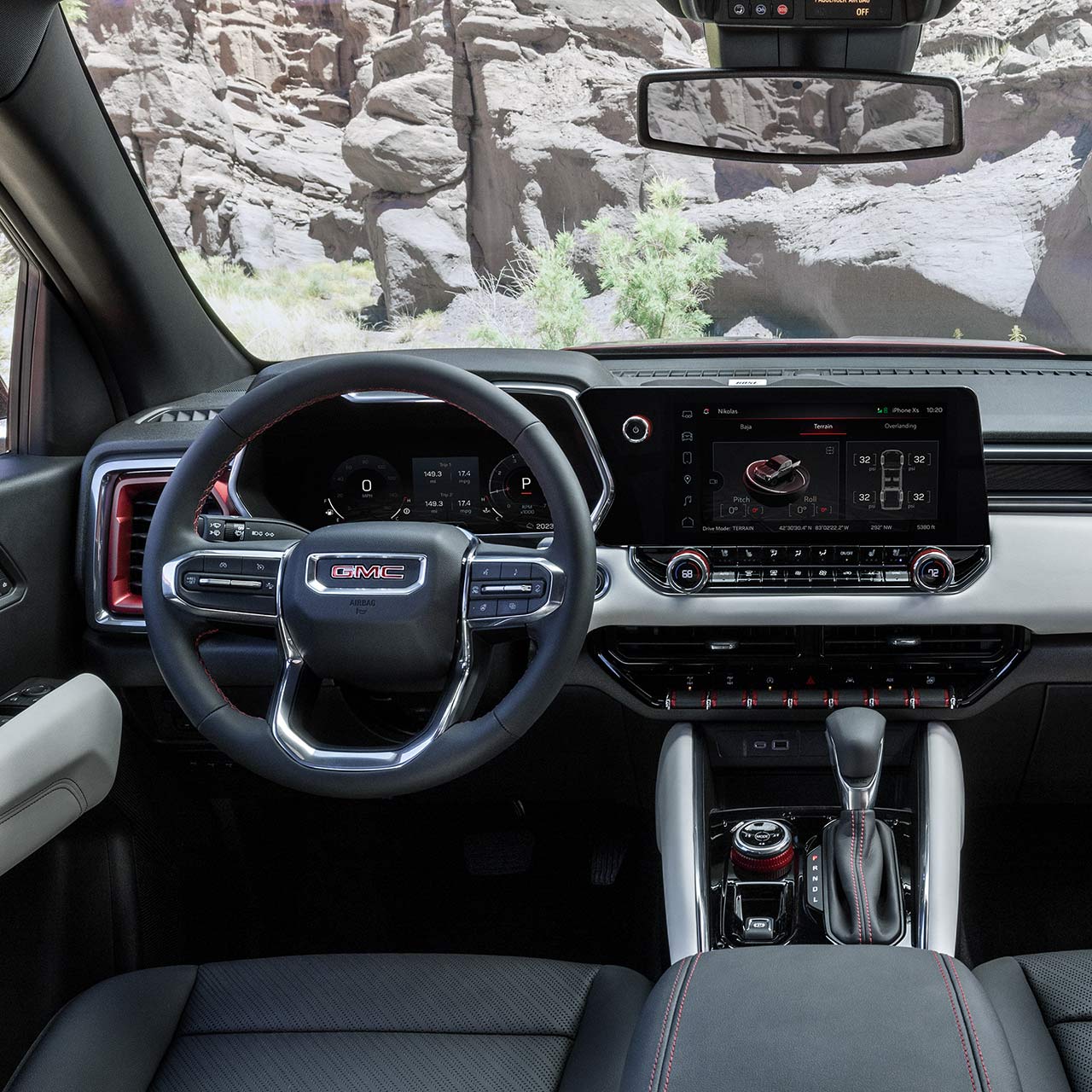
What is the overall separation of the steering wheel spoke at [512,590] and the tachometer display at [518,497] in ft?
1.77

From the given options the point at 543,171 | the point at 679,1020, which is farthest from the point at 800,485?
the point at 543,171

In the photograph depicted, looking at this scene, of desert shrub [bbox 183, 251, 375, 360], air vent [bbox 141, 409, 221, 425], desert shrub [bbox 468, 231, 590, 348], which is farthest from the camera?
desert shrub [bbox 468, 231, 590, 348]

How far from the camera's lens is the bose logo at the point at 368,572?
1.50 meters

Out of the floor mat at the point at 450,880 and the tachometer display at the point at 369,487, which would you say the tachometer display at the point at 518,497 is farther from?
the floor mat at the point at 450,880

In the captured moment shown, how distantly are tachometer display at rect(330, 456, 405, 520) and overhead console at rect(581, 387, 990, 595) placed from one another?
0.40 metres

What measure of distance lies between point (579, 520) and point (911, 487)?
30.1 inches

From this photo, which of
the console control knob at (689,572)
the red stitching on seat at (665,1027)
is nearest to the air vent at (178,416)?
the console control knob at (689,572)

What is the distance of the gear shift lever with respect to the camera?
1.89 metres

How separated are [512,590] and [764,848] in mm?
846

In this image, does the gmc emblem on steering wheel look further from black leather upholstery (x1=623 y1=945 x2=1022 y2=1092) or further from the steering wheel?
black leather upholstery (x1=623 y1=945 x2=1022 y2=1092)

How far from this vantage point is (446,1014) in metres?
1.49

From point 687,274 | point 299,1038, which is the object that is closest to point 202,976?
point 299,1038

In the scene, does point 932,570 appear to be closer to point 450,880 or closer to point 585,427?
point 585,427

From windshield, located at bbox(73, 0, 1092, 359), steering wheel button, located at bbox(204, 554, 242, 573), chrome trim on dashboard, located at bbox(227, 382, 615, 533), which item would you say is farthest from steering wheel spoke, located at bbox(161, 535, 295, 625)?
windshield, located at bbox(73, 0, 1092, 359)
